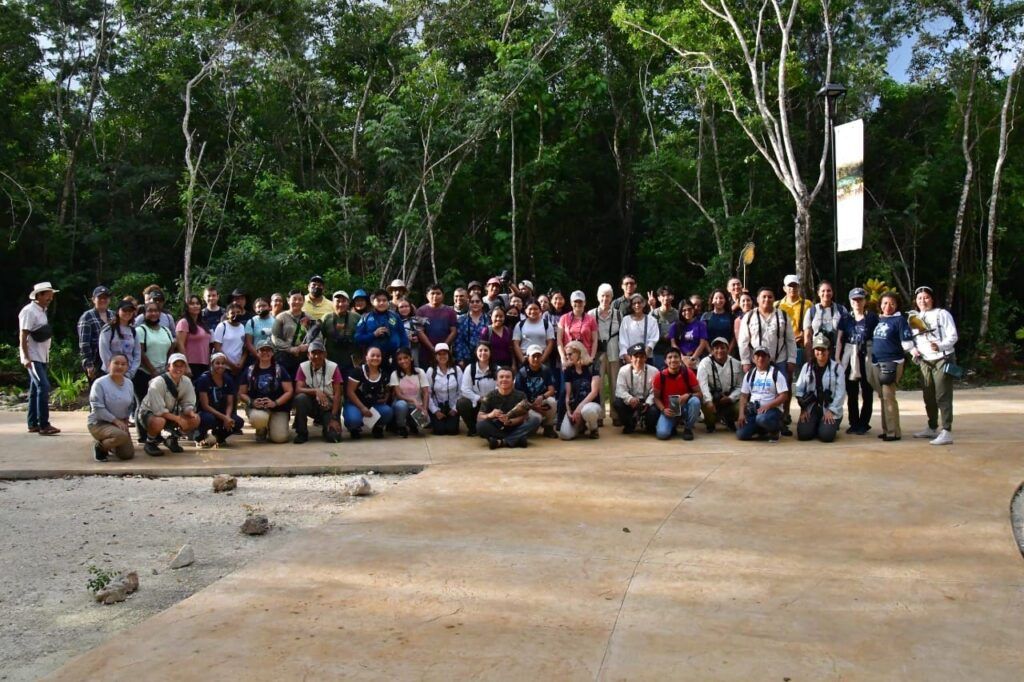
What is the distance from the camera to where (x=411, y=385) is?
8602 mm

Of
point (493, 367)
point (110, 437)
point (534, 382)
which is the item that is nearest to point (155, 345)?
point (110, 437)

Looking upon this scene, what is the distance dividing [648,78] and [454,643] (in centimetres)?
2090

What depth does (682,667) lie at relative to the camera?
3.28 meters

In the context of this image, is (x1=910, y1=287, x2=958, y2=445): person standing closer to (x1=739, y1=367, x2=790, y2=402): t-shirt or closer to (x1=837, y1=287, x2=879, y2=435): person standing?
(x1=837, y1=287, x2=879, y2=435): person standing

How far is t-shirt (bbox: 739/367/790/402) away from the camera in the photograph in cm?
818

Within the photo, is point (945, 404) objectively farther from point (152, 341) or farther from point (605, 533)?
point (152, 341)

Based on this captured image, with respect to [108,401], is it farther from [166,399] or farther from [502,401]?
[502,401]

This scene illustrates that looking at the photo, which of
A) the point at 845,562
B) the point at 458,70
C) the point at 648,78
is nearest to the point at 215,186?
the point at 458,70

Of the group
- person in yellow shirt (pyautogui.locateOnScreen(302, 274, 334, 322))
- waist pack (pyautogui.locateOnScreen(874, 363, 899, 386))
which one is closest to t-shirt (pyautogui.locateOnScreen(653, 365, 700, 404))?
waist pack (pyautogui.locateOnScreen(874, 363, 899, 386))

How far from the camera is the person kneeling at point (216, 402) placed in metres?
8.12

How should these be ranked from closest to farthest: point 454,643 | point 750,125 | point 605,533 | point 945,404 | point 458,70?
point 454,643, point 605,533, point 945,404, point 750,125, point 458,70

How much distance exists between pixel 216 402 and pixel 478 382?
2513mm

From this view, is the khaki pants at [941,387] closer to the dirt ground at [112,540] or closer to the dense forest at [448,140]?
the dirt ground at [112,540]

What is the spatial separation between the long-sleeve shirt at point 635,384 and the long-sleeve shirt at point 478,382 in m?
1.25
